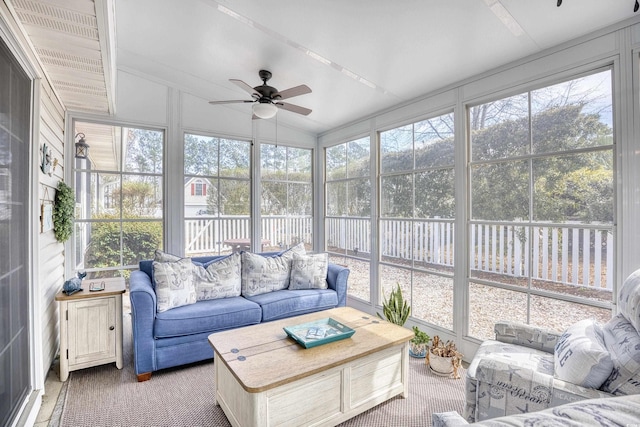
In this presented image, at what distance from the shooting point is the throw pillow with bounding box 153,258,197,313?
2818 millimetres

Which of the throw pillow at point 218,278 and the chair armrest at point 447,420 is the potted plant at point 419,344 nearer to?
the throw pillow at point 218,278

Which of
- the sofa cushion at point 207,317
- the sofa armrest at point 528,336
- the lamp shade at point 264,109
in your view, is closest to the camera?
the sofa armrest at point 528,336

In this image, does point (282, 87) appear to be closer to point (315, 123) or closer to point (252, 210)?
point (315, 123)

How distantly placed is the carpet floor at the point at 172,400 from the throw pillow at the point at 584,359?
0.87 metres

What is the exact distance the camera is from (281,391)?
1.79m

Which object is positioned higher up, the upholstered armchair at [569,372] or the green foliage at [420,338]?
the upholstered armchair at [569,372]

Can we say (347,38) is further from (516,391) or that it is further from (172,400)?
(172,400)

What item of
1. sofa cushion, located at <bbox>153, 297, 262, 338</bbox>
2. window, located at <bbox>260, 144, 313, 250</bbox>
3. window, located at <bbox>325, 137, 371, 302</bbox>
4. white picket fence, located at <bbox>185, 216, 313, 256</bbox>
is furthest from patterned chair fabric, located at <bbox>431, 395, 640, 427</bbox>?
window, located at <bbox>260, 144, 313, 250</bbox>

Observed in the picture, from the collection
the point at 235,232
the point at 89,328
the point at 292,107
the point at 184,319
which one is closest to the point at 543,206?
the point at 292,107

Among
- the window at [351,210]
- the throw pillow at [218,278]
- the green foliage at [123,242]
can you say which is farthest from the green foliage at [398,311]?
the green foliage at [123,242]

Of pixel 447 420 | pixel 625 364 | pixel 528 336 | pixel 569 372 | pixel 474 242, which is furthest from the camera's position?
pixel 474 242

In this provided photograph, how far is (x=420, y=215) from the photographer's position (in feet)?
11.5

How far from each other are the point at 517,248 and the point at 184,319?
2.98 metres

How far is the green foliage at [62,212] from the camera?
2881 mm
